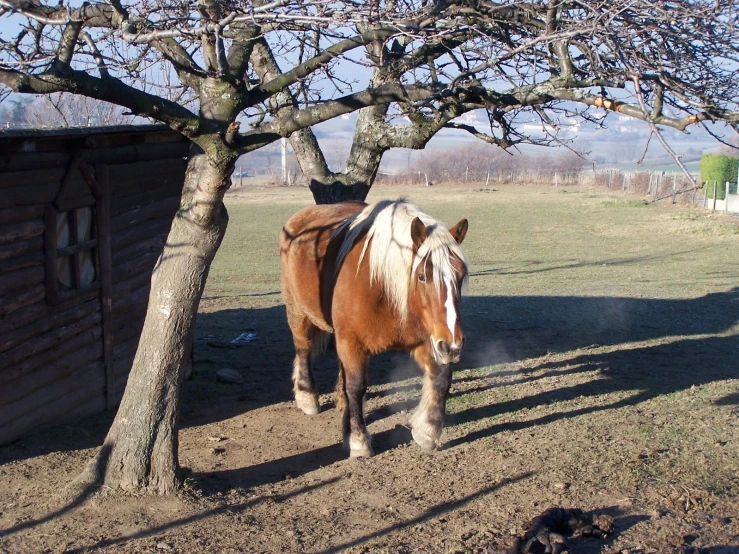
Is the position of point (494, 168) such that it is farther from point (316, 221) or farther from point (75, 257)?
point (75, 257)

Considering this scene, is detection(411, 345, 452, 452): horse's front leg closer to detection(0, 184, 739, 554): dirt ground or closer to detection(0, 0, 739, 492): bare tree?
detection(0, 184, 739, 554): dirt ground

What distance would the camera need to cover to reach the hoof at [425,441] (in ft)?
18.1

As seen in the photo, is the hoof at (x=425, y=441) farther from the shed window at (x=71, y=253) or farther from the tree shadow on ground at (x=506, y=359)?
the shed window at (x=71, y=253)

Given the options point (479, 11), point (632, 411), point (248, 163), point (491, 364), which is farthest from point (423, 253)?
point (248, 163)

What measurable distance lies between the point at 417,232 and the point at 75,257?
3155mm

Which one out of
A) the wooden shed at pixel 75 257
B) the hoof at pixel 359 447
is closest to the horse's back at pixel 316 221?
the wooden shed at pixel 75 257

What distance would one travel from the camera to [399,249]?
5.29m

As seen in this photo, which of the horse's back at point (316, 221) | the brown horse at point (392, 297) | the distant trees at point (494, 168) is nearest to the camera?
the brown horse at point (392, 297)

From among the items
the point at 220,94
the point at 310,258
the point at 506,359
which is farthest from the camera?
the point at 506,359

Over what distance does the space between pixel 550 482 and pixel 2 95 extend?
421 centimetres

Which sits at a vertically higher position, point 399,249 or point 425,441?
point 399,249

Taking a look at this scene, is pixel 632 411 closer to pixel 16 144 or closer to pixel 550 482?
pixel 550 482

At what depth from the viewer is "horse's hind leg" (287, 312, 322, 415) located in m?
6.76

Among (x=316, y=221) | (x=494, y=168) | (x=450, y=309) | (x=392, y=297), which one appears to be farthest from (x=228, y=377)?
(x=494, y=168)
